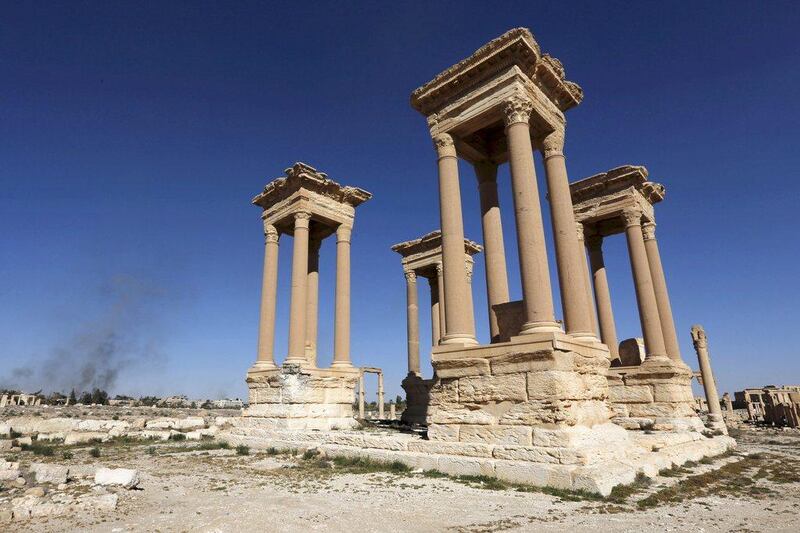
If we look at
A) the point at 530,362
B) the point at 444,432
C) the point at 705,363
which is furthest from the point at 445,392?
the point at 705,363

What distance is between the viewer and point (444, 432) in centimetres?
1112

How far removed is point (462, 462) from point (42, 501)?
7795mm

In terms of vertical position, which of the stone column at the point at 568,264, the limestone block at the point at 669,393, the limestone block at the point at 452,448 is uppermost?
the stone column at the point at 568,264

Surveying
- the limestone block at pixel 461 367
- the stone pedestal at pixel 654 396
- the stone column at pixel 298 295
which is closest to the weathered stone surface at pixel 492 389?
the limestone block at pixel 461 367

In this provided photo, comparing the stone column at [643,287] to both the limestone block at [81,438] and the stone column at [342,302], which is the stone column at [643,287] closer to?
the stone column at [342,302]

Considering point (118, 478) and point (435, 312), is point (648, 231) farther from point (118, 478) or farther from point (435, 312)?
point (118, 478)

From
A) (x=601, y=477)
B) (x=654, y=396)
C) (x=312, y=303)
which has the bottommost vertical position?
(x=601, y=477)

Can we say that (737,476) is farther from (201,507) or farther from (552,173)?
(201,507)

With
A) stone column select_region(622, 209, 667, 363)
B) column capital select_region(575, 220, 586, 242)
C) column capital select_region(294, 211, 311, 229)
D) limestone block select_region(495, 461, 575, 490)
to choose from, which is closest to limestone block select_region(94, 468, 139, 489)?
limestone block select_region(495, 461, 575, 490)

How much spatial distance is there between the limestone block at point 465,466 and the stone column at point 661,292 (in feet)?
45.9

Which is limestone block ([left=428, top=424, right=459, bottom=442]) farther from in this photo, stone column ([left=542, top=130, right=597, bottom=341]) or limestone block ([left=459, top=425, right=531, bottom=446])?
stone column ([left=542, top=130, right=597, bottom=341])

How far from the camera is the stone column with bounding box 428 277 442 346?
2855cm

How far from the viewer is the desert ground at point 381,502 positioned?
6.40 metres

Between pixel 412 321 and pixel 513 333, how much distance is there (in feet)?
52.1
